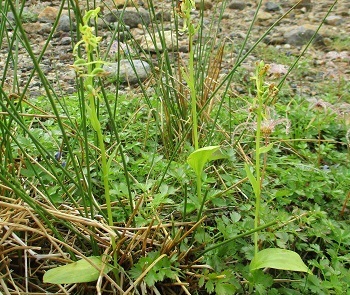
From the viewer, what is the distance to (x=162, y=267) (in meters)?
0.85

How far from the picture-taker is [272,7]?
148 inches

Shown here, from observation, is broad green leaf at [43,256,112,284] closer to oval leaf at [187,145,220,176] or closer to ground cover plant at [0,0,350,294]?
ground cover plant at [0,0,350,294]

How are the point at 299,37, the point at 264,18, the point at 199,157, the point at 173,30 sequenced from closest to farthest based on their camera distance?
the point at 199,157 < the point at 173,30 < the point at 299,37 < the point at 264,18

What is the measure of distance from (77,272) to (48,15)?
3027 millimetres

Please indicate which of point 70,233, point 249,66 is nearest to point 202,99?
point 70,233

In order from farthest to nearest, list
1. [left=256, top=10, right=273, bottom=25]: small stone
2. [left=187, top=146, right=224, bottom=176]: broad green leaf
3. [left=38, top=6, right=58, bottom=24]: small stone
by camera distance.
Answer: [left=256, top=10, right=273, bottom=25]: small stone
[left=38, top=6, right=58, bottom=24]: small stone
[left=187, top=146, right=224, bottom=176]: broad green leaf

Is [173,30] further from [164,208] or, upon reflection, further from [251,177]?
[251,177]

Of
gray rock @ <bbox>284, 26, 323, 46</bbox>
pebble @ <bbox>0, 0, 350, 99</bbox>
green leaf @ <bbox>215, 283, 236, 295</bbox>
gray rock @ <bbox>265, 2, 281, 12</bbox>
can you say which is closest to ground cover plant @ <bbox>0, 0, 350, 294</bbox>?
green leaf @ <bbox>215, 283, 236, 295</bbox>

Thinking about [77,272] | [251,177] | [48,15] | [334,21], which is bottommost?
[334,21]

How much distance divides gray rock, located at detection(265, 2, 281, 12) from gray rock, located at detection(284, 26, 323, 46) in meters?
0.69

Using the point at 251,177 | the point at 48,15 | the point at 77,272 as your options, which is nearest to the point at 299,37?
the point at 48,15

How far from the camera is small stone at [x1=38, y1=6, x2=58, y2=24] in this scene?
11.0 feet

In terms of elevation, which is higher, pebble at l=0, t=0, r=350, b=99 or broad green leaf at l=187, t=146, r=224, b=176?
broad green leaf at l=187, t=146, r=224, b=176

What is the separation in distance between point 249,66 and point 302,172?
1388 mm
